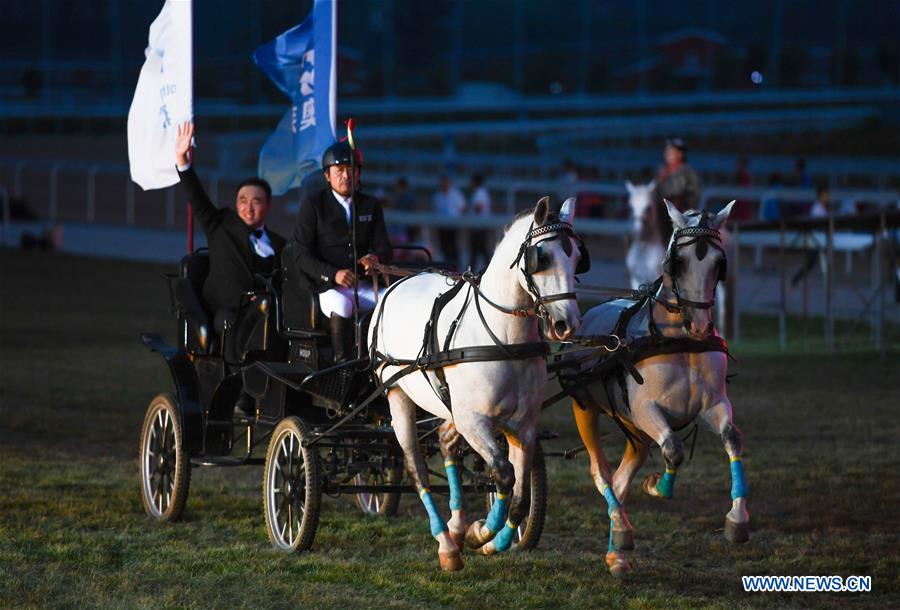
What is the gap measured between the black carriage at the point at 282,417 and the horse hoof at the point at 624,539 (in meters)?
0.77

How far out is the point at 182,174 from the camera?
9523 mm

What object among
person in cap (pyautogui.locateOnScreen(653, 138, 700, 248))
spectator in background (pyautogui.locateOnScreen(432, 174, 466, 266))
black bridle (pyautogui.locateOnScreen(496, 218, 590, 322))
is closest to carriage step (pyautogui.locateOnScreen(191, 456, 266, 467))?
black bridle (pyautogui.locateOnScreen(496, 218, 590, 322))

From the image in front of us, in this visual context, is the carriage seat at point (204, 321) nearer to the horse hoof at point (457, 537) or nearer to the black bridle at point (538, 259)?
the horse hoof at point (457, 537)

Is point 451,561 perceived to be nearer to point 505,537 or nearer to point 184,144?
point 505,537

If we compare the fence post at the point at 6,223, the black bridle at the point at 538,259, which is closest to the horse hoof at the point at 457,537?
the black bridle at the point at 538,259

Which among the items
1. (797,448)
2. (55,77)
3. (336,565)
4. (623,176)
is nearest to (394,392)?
(336,565)

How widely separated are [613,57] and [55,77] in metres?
16.2

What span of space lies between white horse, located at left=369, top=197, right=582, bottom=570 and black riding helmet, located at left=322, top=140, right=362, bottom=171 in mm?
1237

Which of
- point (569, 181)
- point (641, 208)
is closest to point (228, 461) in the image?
point (641, 208)

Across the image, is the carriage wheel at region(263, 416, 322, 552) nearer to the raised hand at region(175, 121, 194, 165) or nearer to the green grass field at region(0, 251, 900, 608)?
the green grass field at region(0, 251, 900, 608)

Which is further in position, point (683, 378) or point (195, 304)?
point (195, 304)

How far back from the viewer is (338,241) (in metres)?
8.62

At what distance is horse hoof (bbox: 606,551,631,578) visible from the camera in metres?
7.45

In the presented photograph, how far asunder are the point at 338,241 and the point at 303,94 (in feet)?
8.09
